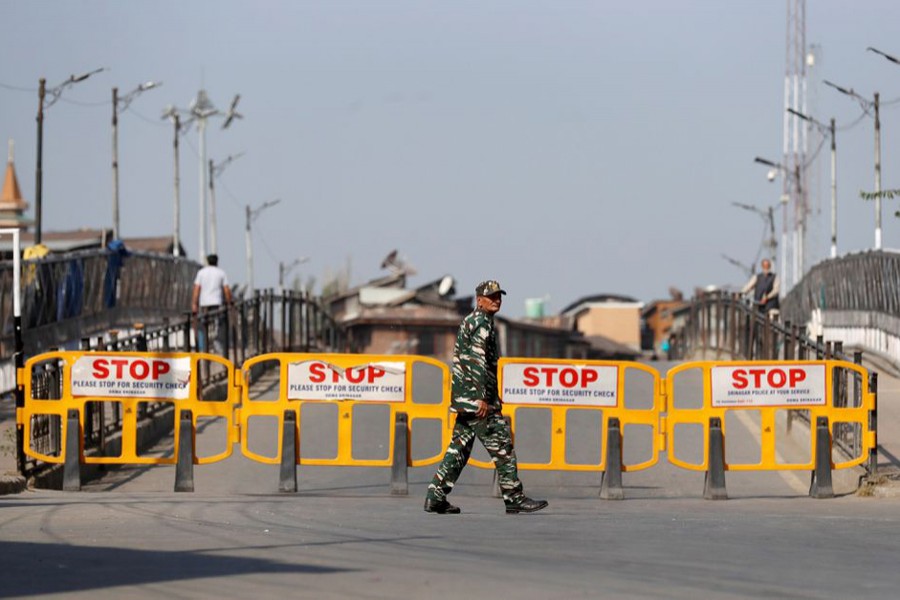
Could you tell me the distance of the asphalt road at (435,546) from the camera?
923 centimetres

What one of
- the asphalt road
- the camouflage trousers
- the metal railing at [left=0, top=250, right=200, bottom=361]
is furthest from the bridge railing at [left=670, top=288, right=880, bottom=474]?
the metal railing at [left=0, top=250, right=200, bottom=361]

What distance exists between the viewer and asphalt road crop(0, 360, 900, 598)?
9234mm

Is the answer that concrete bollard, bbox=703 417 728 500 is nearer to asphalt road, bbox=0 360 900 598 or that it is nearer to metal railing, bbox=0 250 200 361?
asphalt road, bbox=0 360 900 598

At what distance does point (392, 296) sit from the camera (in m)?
97.2

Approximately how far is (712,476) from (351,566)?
7260mm

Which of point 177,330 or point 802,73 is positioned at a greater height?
point 802,73

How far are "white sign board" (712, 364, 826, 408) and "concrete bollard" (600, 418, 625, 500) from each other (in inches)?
49.9

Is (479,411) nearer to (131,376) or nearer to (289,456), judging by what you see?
(289,456)

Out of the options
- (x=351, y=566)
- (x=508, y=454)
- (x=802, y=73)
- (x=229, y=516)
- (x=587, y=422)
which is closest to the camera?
(x=351, y=566)

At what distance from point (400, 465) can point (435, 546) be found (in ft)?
18.4

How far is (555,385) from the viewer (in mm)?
17234

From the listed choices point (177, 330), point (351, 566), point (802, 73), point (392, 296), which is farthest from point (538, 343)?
point (351, 566)

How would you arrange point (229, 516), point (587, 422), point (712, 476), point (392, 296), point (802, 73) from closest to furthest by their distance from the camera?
point (229, 516), point (712, 476), point (587, 422), point (802, 73), point (392, 296)

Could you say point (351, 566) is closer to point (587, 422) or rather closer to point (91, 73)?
point (587, 422)
